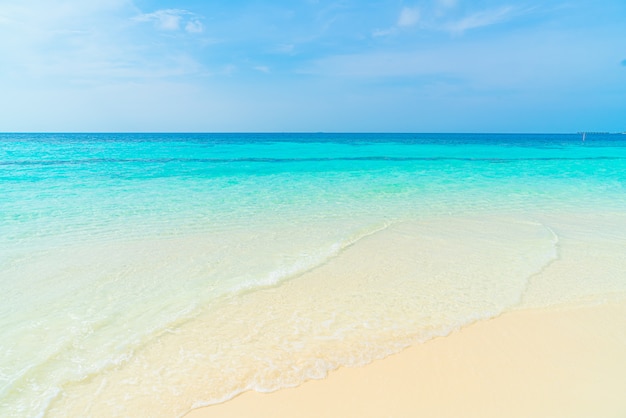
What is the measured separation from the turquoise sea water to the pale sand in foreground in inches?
7.6

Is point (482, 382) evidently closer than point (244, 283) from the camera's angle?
Yes

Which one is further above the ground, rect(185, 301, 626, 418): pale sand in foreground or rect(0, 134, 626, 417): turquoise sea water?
rect(0, 134, 626, 417): turquoise sea water

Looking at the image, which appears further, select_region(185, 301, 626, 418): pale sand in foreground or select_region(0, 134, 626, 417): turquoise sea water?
select_region(0, 134, 626, 417): turquoise sea water

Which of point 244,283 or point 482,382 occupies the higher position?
point 244,283

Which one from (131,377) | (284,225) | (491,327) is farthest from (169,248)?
(491,327)

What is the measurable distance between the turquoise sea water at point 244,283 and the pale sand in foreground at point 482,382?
0.19 meters

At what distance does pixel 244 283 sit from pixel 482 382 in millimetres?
3024

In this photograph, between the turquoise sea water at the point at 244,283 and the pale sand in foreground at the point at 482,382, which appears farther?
the turquoise sea water at the point at 244,283

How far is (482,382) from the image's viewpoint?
3225 mm

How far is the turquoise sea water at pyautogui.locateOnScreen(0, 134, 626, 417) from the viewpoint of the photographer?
330 cm

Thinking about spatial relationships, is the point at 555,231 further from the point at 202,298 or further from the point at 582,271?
the point at 202,298

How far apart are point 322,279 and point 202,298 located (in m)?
1.59

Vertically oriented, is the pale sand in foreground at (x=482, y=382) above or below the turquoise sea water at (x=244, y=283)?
below

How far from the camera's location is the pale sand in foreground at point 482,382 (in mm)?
2914
